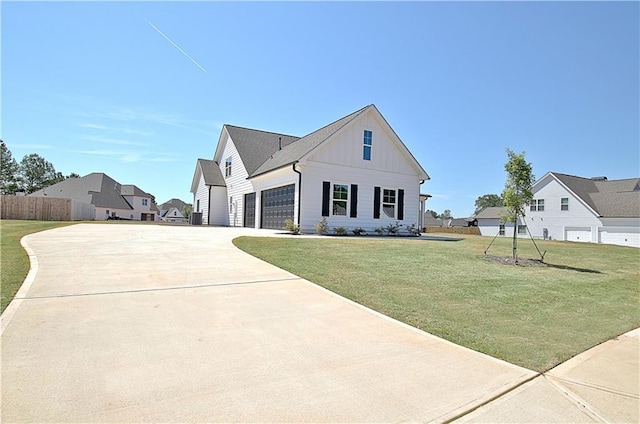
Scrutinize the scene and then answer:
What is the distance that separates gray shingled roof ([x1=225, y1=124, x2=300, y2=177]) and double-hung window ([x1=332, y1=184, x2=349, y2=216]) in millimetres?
6926

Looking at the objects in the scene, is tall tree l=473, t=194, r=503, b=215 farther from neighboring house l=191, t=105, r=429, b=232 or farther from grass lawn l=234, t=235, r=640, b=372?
grass lawn l=234, t=235, r=640, b=372

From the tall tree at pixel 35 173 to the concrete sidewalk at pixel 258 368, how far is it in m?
78.5

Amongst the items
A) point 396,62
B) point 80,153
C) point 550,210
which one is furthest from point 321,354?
point 80,153

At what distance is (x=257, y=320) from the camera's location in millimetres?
3873

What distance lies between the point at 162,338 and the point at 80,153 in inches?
1747

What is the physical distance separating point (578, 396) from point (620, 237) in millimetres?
37037

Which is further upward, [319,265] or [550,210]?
[550,210]

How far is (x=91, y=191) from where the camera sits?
46625 millimetres

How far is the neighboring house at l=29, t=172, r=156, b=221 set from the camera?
151 feet

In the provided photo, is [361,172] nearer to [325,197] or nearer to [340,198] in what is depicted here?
[340,198]

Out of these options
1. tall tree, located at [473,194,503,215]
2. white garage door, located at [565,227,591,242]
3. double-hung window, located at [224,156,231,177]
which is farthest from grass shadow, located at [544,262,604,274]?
tall tree, located at [473,194,503,215]

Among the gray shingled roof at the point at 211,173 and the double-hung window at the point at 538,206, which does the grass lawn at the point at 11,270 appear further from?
the double-hung window at the point at 538,206

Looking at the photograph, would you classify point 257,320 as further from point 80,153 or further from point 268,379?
point 80,153

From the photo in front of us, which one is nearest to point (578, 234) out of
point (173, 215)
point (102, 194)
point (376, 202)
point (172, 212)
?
point (376, 202)
